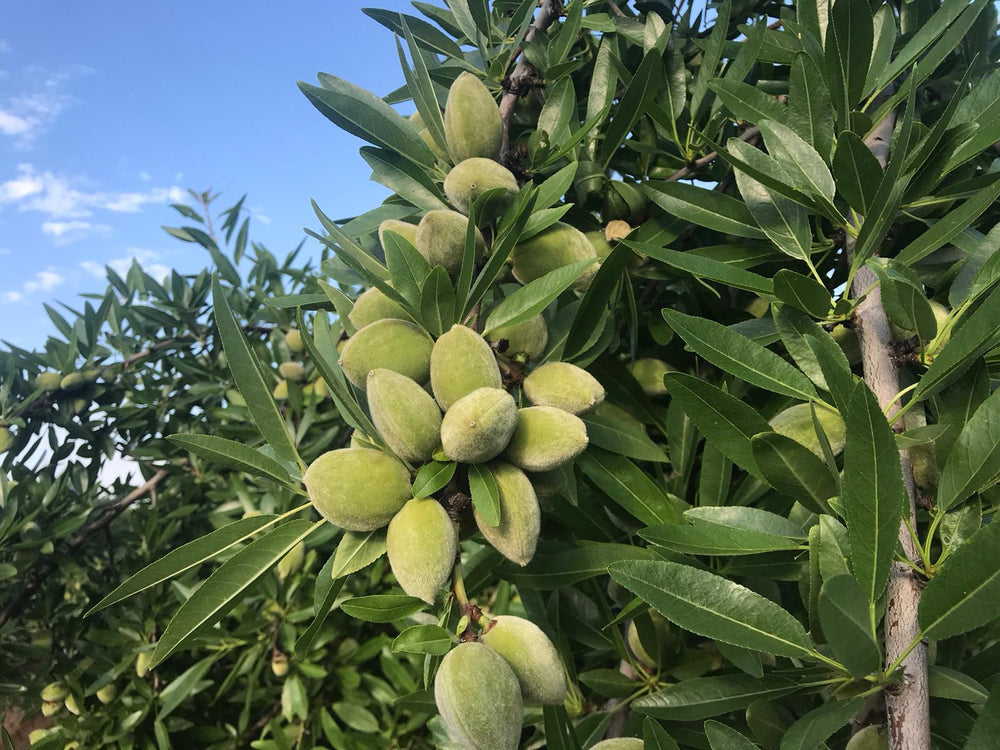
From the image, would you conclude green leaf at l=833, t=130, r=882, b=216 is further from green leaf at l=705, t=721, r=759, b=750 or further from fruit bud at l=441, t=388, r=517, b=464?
green leaf at l=705, t=721, r=759, b=750

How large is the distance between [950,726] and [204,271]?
2.21 meters

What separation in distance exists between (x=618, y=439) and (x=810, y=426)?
23 cm

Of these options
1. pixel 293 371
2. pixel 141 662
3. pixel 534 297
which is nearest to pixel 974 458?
pixel 534 297

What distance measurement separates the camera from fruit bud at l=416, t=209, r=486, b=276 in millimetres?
813

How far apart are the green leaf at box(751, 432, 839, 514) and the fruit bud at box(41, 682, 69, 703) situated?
221cm

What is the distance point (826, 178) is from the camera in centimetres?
78

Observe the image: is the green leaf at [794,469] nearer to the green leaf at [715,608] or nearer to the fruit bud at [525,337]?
the green leaf at [715,608]

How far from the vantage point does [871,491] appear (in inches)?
21.2

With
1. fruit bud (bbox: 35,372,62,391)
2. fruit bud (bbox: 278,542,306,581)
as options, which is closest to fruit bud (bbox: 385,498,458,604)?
fruit bud (bbox: 278,542,306,581)

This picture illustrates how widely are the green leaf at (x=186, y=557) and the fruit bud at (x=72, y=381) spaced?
1513 millimetres

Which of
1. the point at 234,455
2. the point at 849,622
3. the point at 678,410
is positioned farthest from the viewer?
the point at 678,410

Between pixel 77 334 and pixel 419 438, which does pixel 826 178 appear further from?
pixel 77 334

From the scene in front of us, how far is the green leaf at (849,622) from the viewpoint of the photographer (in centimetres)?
46

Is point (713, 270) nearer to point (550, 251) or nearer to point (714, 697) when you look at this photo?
point (550, 251)
